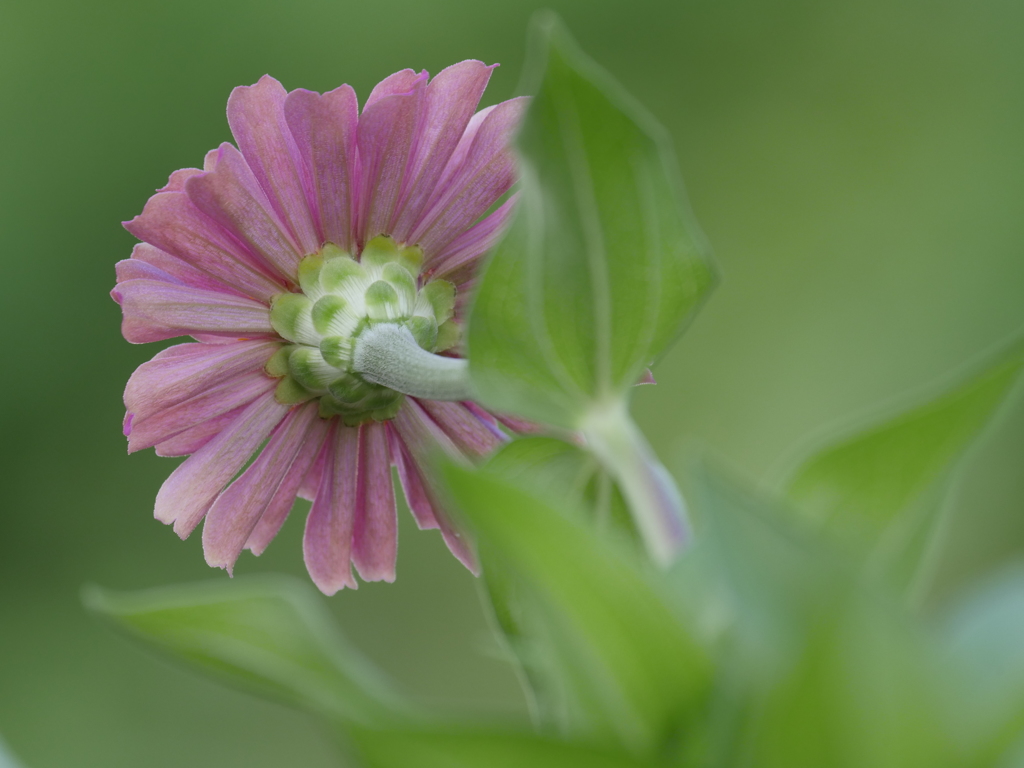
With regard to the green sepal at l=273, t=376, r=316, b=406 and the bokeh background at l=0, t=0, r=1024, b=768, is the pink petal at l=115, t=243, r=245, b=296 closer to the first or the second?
the green sepal at l=273, t=376, r=316, b=406

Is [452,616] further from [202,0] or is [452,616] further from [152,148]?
[202,0]

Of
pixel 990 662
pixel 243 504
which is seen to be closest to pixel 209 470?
pixel 243 504

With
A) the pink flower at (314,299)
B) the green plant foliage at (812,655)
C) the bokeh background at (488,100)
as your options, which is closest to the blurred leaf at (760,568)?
the green plant foliage at (812,655)

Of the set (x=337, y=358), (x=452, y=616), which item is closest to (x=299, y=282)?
(x=337, y=358)

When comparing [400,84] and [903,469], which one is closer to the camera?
[903,469]

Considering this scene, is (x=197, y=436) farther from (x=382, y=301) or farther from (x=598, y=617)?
(x=598, y=617)

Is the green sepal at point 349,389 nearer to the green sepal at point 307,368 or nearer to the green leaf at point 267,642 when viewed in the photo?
the green sepal at point 307,368
